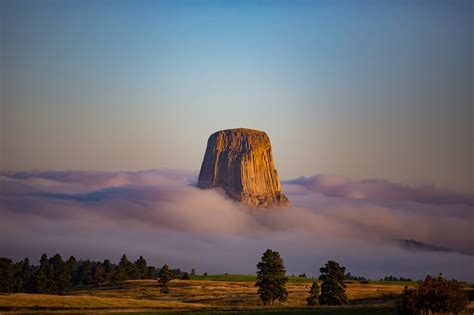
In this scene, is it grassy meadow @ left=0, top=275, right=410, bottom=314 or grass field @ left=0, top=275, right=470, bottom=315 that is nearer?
grass field @ left=0, top=275, right=470, bottom=315

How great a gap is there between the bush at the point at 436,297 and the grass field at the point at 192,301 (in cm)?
1199

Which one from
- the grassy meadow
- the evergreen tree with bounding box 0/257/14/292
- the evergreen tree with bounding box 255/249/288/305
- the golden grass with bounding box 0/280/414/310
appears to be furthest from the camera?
the evergreen tree with bounding box 0/257/14/292

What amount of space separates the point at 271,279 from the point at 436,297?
64.9 metres

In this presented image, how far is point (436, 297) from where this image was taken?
237ft

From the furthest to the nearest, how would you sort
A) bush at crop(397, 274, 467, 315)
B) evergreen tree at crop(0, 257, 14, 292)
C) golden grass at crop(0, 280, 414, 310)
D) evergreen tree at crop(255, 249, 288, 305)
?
evergreen tree at crop(0, 257, 14, 292) → evergreen tree at crop(255, 249, 288, 305) → golden grass at crop(0, 280, 414, 310) → bush at crop(397, 274, 467, 315)

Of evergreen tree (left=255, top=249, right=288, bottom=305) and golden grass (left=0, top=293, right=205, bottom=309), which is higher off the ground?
evergreen tree (left=255, top=249, right=288, bottom=305)

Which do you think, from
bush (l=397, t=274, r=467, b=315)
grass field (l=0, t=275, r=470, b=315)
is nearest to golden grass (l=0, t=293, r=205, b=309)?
grass field (l=0, t=275, r=470, b=315)

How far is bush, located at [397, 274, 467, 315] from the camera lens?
72000mm

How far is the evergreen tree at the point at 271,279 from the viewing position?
133 m

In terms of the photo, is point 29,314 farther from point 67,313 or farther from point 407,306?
point 407,306

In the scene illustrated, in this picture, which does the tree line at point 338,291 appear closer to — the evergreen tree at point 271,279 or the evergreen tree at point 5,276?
the evergreen tree at point 271,279

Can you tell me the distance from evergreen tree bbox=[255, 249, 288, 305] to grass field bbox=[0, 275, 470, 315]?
2.33m

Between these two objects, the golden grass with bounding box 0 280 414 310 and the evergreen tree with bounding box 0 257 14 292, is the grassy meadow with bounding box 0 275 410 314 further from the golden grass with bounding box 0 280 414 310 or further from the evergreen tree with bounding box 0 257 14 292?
the evergreen tree with bounding box 0 257 14 292

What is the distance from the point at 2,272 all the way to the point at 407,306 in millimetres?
148957
